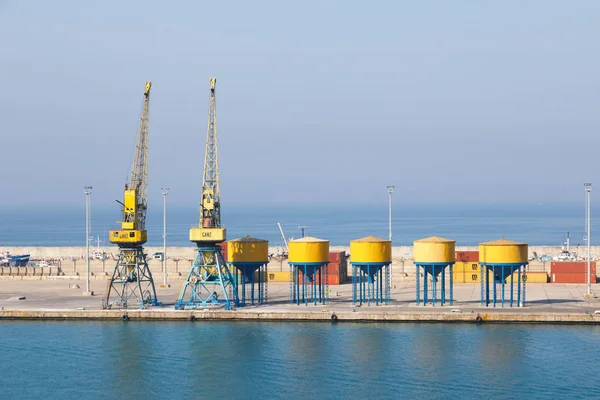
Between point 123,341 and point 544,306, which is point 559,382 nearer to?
point 544,306

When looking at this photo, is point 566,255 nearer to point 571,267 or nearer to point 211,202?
point 571,267

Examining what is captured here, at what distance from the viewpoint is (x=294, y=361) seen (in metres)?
74.8

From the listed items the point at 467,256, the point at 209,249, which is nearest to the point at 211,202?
the point at 209,249

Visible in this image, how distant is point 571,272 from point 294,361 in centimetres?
5589

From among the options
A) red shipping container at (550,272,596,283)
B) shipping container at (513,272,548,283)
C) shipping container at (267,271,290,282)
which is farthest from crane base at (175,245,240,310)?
red shipping container at (550,272,596,283)

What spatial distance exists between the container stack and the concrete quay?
8632mm

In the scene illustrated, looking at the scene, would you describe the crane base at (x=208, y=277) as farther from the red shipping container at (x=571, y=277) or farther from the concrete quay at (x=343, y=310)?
the red shipping container at (x=571, y=277)

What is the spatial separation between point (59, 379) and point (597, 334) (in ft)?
149

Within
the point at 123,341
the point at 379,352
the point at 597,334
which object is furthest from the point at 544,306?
the point at 123,341

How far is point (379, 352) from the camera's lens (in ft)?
254

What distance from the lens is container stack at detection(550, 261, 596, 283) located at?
390ft

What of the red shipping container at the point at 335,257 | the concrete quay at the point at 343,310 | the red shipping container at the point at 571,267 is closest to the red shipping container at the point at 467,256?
the red shipping container at the point at 571,267

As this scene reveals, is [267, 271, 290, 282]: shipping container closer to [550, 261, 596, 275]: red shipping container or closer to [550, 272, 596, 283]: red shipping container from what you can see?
[550, 261, 596, 275]: red shipping container

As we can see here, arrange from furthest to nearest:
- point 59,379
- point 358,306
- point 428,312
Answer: point 358,306
point 428,312
point 59,379
